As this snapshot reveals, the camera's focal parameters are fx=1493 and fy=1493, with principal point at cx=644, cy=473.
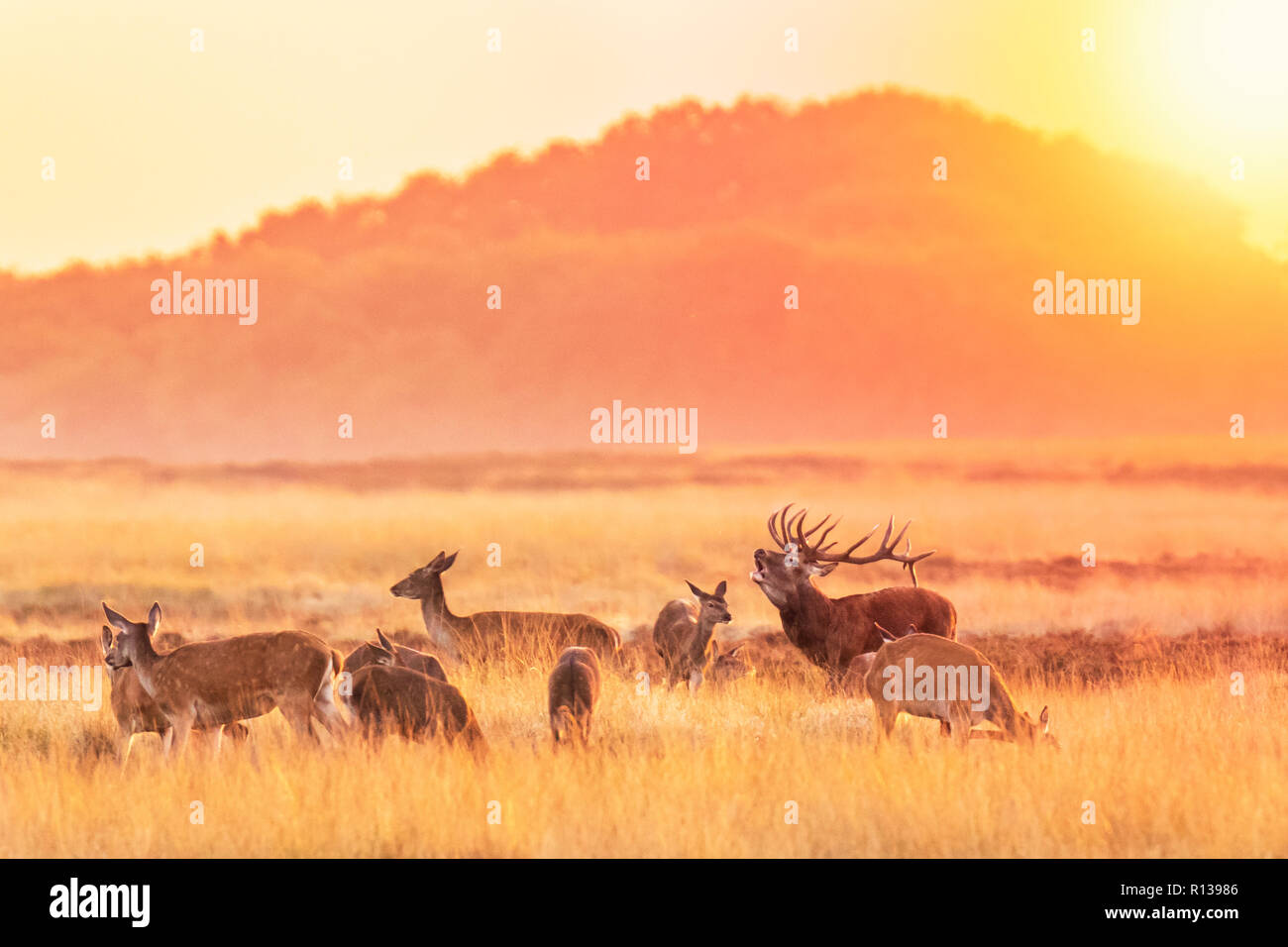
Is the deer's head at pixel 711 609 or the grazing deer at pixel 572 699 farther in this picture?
the deer's head at pixel 711 609

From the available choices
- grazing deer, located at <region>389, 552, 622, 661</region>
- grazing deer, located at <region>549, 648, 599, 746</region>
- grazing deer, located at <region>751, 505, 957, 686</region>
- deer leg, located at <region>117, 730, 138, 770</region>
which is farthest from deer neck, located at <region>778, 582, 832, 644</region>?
deer leg, located at <region>117, 730, 138, 770</region>

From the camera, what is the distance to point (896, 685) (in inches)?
422

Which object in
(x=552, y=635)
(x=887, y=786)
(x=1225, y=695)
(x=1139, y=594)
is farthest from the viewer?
(x=1139, y=594)

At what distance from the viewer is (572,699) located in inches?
436

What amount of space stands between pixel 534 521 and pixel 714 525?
4154 millimetres

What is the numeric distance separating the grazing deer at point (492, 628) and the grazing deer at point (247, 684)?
4.56 metres

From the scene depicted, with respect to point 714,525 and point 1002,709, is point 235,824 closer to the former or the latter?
point 1002,709

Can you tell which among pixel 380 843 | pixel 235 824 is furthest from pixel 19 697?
pixel 380 843

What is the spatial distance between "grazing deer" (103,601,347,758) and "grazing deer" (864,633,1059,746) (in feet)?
12.9

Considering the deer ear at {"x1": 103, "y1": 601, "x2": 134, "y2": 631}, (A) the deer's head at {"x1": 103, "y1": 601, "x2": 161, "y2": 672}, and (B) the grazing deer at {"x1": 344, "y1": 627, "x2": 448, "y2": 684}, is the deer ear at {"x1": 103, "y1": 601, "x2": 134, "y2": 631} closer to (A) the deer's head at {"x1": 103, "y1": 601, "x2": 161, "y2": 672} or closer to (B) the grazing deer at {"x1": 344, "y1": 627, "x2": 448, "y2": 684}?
(A) the deer's head at {"x1": 103, "y1": 601, "x2": 161, "y2": 672}

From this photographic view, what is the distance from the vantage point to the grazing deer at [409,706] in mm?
10344
